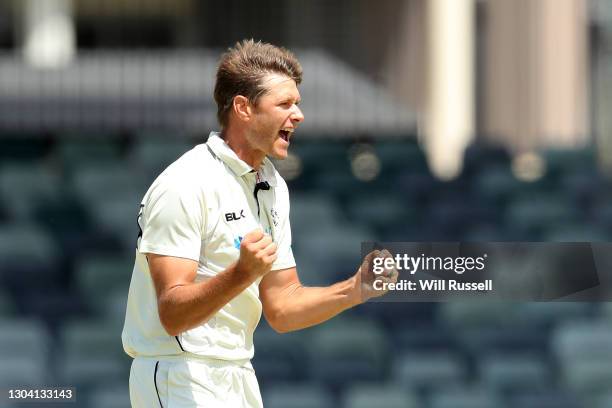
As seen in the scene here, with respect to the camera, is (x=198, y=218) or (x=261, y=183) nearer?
(x=198, y=218)

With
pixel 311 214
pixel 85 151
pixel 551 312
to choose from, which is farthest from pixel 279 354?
pixel 85 151

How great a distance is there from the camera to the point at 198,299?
9.59 ft

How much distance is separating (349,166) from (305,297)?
23.2ft

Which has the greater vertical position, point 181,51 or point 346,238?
point 181,51

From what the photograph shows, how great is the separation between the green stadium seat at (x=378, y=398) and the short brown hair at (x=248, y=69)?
4.91 meters

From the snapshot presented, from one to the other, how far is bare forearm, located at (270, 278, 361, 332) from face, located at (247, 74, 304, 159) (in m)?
0.36

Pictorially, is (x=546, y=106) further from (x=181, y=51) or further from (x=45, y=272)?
(x=45, y=272)

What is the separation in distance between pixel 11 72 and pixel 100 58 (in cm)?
74

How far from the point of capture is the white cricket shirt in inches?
120

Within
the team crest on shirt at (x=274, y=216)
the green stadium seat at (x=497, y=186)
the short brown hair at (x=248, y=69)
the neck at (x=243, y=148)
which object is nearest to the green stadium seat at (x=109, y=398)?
the green stadium seat at (x=497, y=186)

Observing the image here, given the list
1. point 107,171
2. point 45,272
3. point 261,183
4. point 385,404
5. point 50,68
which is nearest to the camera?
point 261,183

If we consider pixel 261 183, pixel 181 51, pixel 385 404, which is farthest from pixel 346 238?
pixel 261 183

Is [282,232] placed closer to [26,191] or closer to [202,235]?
[202,235]

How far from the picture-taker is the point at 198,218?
10.1ft
